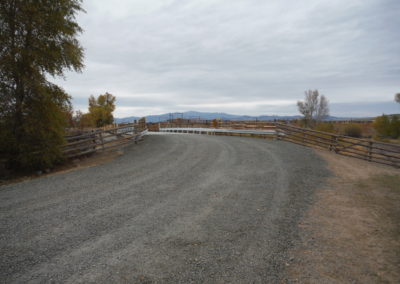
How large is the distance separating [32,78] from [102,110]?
56938 mm

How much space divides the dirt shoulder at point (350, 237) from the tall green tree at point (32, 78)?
398 inches

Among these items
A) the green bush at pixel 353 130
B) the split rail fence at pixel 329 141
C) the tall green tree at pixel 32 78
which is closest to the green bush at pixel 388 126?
the green bush at pixel 353 130

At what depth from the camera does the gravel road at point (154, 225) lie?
11.2ft

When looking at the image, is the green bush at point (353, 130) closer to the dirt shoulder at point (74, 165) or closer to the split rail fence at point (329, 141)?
the split rail fence at point (329, 141)

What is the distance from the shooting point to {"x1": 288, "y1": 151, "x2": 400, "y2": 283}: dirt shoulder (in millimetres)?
3383

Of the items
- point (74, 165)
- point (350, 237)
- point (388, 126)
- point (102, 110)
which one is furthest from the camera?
point (102, 110)

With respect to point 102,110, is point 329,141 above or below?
below

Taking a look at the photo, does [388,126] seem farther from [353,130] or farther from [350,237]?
[350,237]

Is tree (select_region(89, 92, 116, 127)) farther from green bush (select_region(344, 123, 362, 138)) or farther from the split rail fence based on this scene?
green bush (select_region(344, 123, 362, 138))

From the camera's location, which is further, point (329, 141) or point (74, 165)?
point (329, 141)

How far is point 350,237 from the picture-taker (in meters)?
4.38

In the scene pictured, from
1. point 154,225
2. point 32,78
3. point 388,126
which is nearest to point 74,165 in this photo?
point 32,78

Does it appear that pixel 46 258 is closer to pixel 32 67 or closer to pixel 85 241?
pixel 85 241

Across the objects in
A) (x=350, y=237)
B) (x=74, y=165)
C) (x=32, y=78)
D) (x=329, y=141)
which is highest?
(x=32, y=78)
